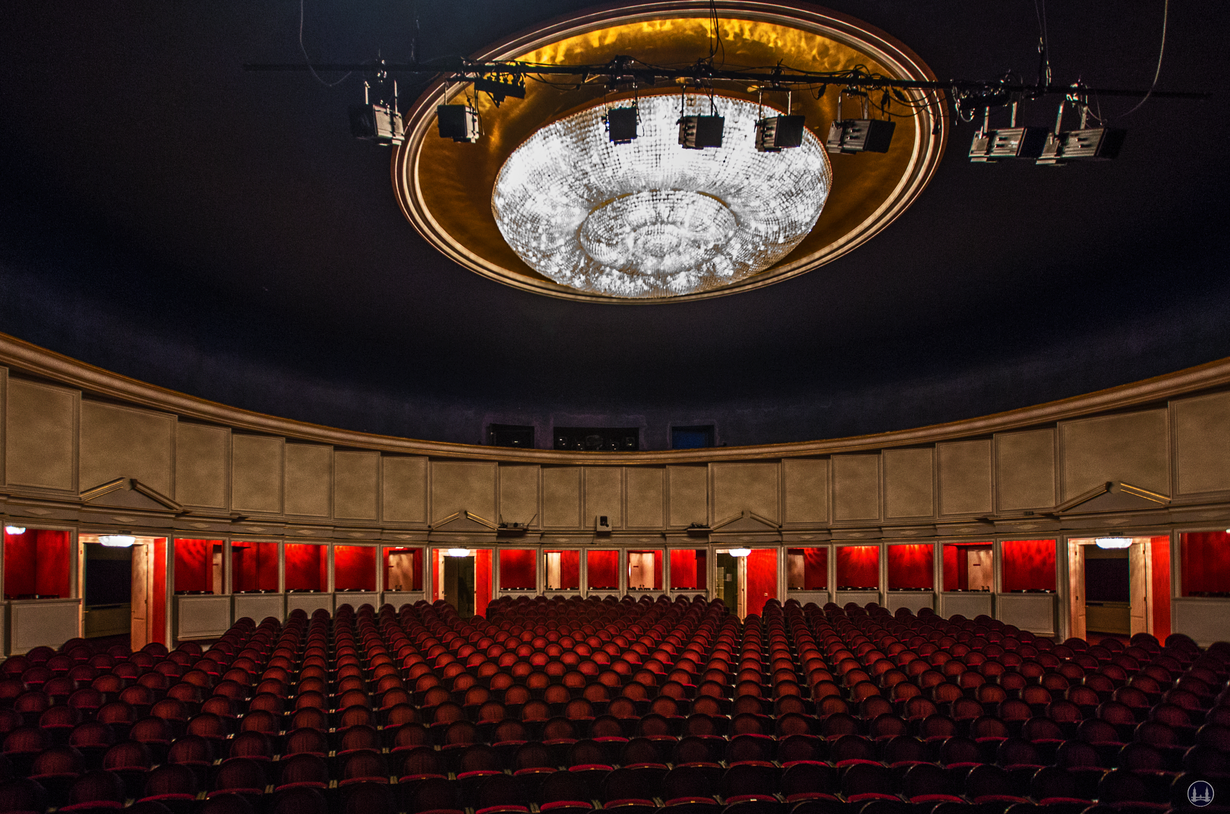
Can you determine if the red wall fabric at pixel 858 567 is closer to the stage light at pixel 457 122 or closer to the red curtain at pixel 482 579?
the red curtain at pixel 482 579

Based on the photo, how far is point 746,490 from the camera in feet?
71.1

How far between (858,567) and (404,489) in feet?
39.2

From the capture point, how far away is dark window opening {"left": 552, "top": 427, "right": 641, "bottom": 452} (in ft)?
76.9

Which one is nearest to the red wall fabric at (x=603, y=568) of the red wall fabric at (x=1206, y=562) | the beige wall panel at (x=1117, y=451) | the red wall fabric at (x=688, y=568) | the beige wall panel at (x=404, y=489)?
the red wall fabric at (x=688, y=568)

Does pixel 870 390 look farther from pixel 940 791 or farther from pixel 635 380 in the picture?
pixel 940 791

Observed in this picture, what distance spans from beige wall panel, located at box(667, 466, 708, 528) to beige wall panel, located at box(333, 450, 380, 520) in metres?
8.00

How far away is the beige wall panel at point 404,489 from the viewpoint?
20312 mm

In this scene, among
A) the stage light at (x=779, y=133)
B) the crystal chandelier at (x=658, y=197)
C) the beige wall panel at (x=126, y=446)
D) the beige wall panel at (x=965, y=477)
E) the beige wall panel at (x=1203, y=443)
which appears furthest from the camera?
the beige wall panel at (x=965, y=477)

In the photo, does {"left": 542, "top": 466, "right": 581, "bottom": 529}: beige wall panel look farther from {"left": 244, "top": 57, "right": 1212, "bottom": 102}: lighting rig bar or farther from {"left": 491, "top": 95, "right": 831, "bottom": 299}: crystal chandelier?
{"left": 244, "top": 57, "right": 1212, "bottom": 102}: lighting rig bar

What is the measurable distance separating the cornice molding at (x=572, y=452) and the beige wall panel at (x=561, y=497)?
1.06ft

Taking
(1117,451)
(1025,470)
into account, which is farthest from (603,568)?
(1117,451)

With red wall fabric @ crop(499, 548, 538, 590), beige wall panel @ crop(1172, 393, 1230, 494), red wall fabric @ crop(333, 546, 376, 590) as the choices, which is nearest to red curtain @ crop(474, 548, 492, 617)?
red wall fabric @ crop(499, 548, 538, 590)

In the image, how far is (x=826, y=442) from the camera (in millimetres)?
20312

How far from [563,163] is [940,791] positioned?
770cm
